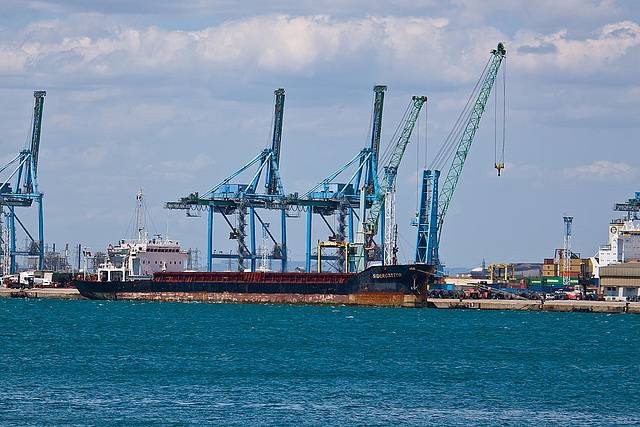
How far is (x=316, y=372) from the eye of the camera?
5384 cm

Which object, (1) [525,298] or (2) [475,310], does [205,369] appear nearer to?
(2) [475,310]

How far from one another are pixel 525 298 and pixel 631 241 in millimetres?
56273

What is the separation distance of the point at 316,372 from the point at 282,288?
6217 cm

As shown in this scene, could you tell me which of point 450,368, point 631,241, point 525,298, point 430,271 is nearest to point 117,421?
point 450,368

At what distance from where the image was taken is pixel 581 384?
50.8 metres

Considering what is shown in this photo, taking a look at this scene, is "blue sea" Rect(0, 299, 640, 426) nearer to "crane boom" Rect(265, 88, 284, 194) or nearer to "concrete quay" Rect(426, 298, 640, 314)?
"concrete quay" Rect(426, 298, 640, 314)

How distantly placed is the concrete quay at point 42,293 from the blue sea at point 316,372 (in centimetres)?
4700

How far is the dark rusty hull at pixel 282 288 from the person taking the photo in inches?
4200

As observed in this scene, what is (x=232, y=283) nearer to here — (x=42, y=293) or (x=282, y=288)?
(x=282, y=288)

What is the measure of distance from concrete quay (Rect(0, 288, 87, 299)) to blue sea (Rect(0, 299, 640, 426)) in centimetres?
4700

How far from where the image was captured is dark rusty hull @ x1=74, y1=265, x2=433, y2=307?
10669cm

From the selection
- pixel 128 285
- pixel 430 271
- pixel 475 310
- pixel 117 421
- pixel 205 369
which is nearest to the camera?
pixel 117 421

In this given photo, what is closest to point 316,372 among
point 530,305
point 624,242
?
point 530,305

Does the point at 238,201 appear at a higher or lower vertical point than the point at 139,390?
higher
